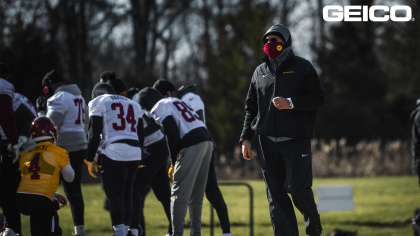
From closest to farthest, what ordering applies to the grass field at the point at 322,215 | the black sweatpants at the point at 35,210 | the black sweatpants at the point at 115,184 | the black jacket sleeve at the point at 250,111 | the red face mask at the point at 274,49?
the red face mask at the point at 274,49
the black sweatpants at the point at 35,210
the black jacket sleeve at the point at 250,111
the black sweatpants at the point at 115,184
the grass field at the point at 322,215

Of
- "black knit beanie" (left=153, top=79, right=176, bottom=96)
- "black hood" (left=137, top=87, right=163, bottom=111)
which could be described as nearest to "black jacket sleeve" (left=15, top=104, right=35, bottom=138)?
"black hood" (left=137, top=87, right=163, bottom=111)

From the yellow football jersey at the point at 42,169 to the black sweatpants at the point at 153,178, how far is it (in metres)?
1.48

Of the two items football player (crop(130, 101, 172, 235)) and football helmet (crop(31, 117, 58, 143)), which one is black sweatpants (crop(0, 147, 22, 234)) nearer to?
football helmet (crop(31, 117, 58, 143))

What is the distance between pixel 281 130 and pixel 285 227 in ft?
2.89

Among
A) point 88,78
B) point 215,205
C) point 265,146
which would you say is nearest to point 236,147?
point 88,78

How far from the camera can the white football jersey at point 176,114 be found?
5.53 m

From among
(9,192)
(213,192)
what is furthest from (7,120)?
(213,192)

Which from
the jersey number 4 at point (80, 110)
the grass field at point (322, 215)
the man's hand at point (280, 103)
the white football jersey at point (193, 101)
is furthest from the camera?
the grass field at point (322, 215)

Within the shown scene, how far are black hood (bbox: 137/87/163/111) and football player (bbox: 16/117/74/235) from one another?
1375 mm

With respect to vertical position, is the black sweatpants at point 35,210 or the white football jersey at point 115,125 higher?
the white football jersey at point 115,125

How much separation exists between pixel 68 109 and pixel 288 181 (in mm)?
3005

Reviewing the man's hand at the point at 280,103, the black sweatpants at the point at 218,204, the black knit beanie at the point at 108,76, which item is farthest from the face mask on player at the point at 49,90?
the man's hand at the point at 280,103

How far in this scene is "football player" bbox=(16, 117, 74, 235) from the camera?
16.1 feet

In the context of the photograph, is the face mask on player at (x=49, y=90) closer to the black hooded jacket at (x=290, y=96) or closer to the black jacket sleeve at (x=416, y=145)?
the black hooded jacket at (x=290, y=96)
